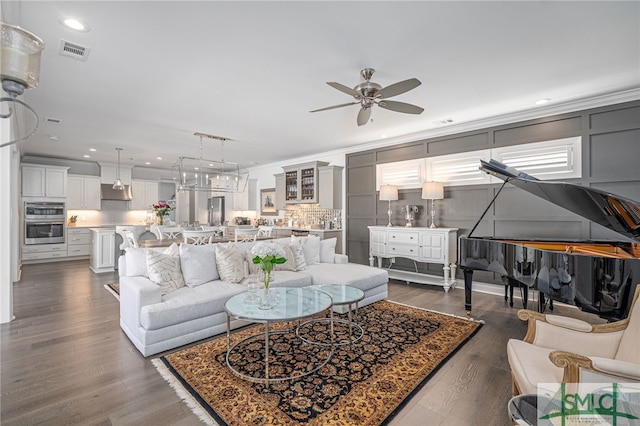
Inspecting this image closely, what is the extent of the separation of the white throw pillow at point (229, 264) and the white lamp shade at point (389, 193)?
318cm

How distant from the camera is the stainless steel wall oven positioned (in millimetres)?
7203

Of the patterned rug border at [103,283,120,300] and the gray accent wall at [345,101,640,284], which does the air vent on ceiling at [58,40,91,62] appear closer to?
the patterned rug border at [103,283,120,300]

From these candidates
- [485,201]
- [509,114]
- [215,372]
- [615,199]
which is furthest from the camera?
[485,201]

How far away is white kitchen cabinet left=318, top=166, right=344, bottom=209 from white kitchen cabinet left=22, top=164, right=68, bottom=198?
21.7ft

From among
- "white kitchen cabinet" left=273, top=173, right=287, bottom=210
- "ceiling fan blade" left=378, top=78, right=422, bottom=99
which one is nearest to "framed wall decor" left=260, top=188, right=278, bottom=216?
"white kitchen cabinet" left=273, top=173, right=287, bottom=210

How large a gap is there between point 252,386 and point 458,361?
1.76m

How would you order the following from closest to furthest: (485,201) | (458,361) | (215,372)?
(215,372) → (458,361) → (485,201)

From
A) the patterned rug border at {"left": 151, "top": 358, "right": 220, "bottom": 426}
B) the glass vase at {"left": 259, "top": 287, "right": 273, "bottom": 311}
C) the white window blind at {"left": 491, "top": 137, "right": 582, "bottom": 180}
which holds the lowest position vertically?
the patterned rug border at {"left": 151, "top": 358, "right": 220, "bottom": 426}

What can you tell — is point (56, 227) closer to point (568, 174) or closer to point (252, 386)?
point (252, 386)

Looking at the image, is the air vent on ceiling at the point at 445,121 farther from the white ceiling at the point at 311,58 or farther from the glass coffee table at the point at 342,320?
the glass coffee table at the point at 342,320

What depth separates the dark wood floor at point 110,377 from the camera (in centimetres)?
191

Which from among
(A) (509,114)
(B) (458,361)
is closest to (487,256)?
(B) (458,361)

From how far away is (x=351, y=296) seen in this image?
3.14 meters

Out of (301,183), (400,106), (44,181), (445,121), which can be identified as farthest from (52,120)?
(445,121)
